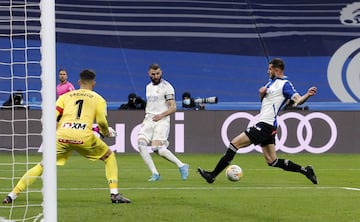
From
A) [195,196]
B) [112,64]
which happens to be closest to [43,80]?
[195,196]

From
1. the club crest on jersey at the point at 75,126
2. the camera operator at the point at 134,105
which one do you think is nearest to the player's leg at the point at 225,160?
the club crest on jersey at the point at 75,126

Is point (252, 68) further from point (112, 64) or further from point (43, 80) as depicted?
point (43, 80)

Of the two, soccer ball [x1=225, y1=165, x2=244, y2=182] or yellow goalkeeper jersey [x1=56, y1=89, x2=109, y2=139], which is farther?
soccer ball [x1=225, y1=165, x2=244, y2=182]

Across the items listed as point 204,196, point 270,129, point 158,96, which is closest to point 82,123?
point 204,196

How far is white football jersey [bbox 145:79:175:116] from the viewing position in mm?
15531

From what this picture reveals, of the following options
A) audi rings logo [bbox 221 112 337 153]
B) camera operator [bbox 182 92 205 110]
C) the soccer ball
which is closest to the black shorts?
the soccer ball

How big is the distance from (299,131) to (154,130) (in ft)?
28.3

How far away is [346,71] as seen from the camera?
29125 mm

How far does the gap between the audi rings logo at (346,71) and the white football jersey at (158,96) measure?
13.9m

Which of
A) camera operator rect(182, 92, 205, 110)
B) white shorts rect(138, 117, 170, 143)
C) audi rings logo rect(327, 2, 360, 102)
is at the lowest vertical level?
white shorts rect(138, 117, 170, 143)

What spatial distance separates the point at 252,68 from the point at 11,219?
20.5 meters

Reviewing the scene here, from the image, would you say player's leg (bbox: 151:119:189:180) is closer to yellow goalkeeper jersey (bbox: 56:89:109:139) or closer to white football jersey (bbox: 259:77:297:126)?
white football jersey (bbox: 259:77:297:126)

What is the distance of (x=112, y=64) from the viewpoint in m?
28.8

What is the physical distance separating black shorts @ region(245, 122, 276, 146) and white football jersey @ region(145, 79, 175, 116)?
1.99 meters
